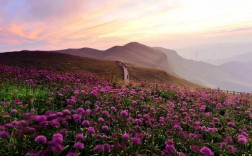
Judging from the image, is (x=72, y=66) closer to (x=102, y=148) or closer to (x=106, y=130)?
(x=106, y=130)

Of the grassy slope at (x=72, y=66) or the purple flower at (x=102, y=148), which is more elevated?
the grassy slope at (x=72, y=66)

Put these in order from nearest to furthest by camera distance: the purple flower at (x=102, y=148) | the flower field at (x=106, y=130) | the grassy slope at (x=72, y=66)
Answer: the purple flower at (x=102, y=148) < the flower field at (x=106, y=130) < the grassy slope at (x=72, y=66)

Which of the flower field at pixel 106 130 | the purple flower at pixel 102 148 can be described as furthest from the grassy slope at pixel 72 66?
the purple flower at pixel 102 148

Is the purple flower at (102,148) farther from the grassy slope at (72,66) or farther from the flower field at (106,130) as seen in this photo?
the grassy slope at (72,66)

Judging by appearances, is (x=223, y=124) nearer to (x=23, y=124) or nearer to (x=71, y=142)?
(x=71, y=142)

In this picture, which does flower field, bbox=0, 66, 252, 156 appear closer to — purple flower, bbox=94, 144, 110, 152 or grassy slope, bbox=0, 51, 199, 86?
purple flower, bbox=94, 144, 110, 152

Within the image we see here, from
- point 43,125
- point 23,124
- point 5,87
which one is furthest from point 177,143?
point 5,87

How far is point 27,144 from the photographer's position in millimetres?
6301

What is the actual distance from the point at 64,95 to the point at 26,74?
695 cm

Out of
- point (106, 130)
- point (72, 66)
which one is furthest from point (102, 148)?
point (72, 66)

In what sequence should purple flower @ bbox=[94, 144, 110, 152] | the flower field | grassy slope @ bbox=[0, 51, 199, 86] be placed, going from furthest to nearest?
grassy slope @ bbox=[0, 51, 199, 86]
the flower field
purple flower @ bbox=[94, 144, 110, 152]

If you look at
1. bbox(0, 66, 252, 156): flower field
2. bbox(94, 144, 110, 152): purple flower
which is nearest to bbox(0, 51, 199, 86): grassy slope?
bbox(0, 66, 252, 156): flower field

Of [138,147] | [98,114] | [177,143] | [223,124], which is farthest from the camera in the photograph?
[223,124]

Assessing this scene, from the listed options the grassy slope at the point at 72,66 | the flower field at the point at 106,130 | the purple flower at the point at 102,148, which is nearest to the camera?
the purple flower at the point at 102,148
